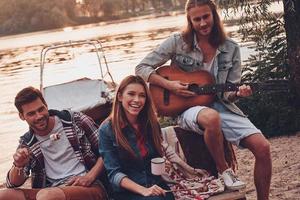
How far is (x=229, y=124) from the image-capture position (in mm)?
4332

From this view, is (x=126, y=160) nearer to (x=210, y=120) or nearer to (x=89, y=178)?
(x=89, y=178)

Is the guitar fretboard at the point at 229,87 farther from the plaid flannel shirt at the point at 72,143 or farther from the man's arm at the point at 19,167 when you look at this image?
the man's arm at the point at 19,167

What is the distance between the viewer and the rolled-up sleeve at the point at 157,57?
4.62m

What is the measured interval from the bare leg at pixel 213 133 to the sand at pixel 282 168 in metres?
1.43

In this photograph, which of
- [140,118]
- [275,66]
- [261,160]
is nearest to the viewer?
[140,118]

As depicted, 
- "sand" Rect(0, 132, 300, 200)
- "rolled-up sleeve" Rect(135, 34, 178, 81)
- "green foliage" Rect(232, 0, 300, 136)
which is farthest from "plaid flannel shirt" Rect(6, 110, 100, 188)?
"green foliage" Rect(232, 0, 300, 136)

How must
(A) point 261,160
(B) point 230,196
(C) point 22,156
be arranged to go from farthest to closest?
1. (A) point 261,160
2. (B) point 230,196
3. (C) point 22,156

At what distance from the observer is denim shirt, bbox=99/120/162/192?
3.79 m

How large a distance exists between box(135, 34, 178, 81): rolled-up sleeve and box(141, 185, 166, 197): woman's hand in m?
1.37

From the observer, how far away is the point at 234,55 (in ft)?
15.0

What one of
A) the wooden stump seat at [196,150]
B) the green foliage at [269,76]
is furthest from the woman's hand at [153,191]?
the green foliage at [269,76]

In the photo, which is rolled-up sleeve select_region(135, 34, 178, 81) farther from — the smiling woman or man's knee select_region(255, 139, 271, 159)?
man's knee select_region(255, 139, 271, 159)

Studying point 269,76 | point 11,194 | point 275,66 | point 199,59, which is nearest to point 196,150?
point 199,59

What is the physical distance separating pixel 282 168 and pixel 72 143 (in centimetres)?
307
